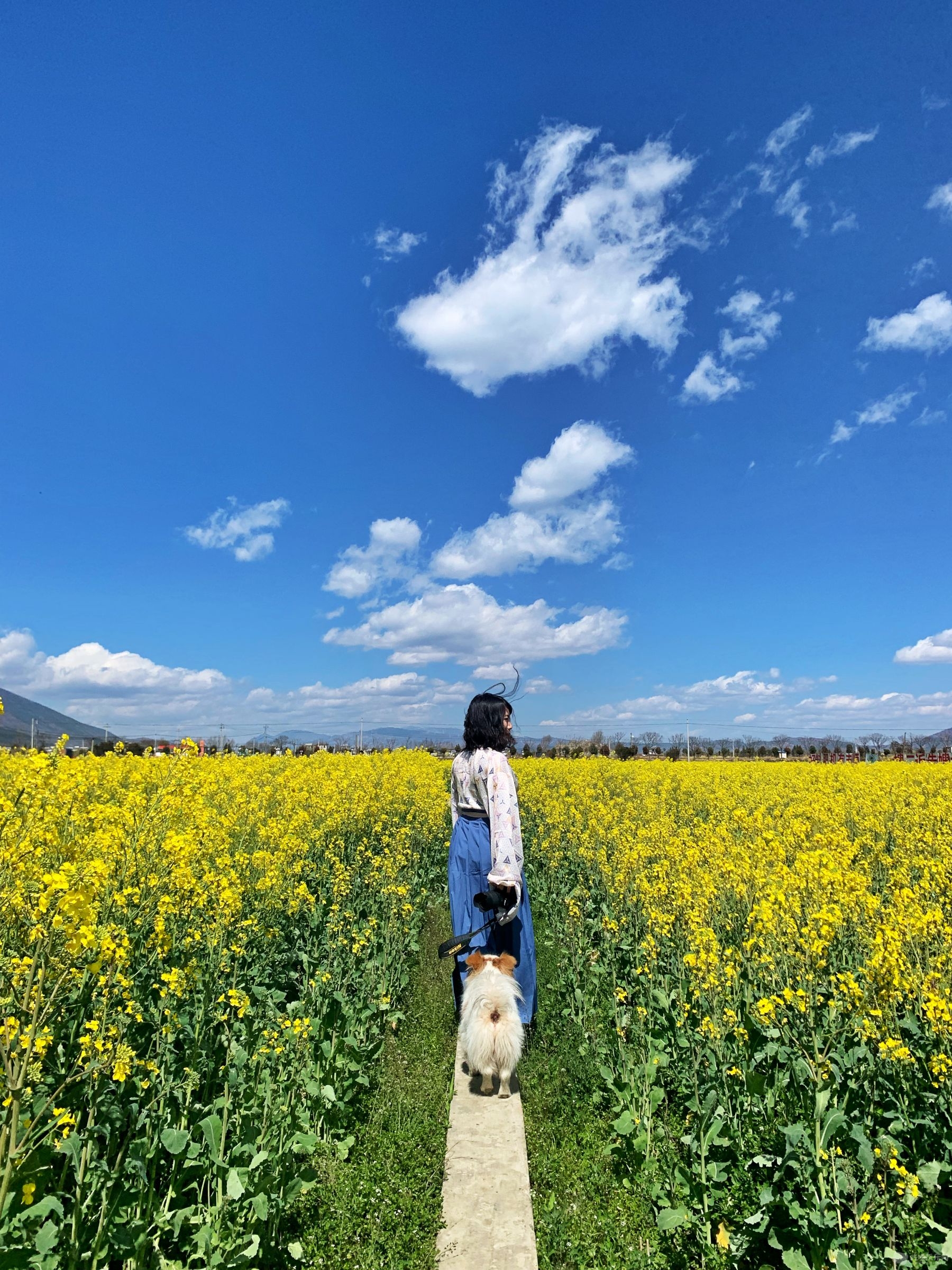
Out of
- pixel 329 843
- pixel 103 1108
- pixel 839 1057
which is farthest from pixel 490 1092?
pixel 329 843

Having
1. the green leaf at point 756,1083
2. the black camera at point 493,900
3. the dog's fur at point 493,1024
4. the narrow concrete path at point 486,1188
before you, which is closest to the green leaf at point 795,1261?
the green leaf at point 756,1083

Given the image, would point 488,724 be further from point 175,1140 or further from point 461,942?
point 175,1140

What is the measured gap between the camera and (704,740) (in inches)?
1816

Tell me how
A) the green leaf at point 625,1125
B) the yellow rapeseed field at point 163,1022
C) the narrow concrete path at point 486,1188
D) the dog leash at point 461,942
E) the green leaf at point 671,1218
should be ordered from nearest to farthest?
the yellow rapeseed field at point 163,1022 → the green leaf at point 671,1218 → the narrow concrete path at point 486,1188 → the green leaf at point 625,1125 → the dog leash at point 461,942

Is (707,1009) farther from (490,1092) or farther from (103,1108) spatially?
(103,1108)

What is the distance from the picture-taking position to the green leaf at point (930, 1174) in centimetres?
271

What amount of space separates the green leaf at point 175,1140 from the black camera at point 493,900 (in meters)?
2.22

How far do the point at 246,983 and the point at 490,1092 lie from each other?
→ 179 cm

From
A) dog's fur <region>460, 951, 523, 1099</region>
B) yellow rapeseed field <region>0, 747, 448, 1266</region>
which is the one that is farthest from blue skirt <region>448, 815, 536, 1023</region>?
yellow rapeseed field <region>0, 747, 448, 1266</region>

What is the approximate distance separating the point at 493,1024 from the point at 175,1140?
Answer: 2.08 meters

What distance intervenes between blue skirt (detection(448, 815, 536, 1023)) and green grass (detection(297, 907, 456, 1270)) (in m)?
0.61

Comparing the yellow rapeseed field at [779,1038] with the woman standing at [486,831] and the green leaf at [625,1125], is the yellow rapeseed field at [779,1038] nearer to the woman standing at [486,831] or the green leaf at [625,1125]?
the green leaf at [625,1125]

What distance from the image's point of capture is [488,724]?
5.21 metres

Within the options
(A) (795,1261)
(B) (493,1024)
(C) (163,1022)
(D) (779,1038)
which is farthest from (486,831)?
(A) (795,1261)
